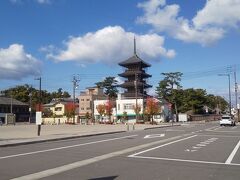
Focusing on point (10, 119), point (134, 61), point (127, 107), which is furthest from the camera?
point (134, 61)

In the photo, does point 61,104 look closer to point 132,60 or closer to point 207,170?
point 132,60

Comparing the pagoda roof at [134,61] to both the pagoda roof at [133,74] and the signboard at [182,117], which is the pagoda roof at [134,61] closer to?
the pagoda roof at [133,74]

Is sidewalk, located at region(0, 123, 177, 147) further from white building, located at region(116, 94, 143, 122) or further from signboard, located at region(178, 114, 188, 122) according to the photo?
signboard, located at region(178, 114, 188, 122)

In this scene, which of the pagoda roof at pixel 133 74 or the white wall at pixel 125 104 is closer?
the white wall at pixel 125 104

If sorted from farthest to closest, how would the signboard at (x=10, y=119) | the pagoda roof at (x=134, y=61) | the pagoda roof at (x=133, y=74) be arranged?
the pagoda roof at (x=134, y=61) < the pagoda roof at (x=133, y=74) < the signboard at (x=10, y=119)

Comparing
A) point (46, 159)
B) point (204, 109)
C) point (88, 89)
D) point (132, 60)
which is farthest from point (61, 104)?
point (46, 159)

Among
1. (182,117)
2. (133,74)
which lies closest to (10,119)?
(133,74)

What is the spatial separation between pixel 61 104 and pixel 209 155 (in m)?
121

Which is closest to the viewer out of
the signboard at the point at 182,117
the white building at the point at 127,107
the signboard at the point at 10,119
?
the signboard at the point at 10,119

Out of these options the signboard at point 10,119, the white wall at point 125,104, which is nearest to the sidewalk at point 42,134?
the signboard at point 10,119

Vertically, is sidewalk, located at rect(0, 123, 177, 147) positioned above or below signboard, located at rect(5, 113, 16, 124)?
below

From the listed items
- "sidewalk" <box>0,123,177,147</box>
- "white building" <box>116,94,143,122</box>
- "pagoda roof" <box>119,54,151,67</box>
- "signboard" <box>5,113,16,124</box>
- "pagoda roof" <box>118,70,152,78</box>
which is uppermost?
"pagoda roof" <box>119,54,151,67</box>

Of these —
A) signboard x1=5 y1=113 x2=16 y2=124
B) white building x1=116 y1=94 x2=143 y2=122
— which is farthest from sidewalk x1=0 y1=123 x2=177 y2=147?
white building x1=116 y1=94 x2=143 y2=122

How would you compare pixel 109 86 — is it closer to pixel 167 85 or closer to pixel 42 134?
pixel 167 85
